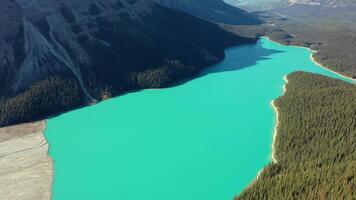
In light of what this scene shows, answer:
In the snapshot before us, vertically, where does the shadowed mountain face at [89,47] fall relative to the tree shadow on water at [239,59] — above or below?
above

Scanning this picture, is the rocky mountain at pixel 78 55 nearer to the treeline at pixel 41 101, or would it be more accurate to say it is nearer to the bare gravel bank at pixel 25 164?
the treeline at pixel 41 101


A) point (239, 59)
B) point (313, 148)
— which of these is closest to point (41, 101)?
point (313, 148)

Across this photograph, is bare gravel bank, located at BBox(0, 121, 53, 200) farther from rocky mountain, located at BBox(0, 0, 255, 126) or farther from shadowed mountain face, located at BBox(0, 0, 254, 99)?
shadowed mountain face, located at BBox(0, 0, 254, 99)

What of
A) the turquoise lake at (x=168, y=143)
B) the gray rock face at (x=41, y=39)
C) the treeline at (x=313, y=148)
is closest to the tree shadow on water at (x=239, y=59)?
the turquoise lake at (x=168, y=143)

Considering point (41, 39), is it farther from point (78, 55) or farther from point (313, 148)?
point (313, 148)

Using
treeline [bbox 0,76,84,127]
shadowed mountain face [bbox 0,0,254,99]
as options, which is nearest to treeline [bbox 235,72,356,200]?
shadowed mountain face [bbox 0,0,254,99]

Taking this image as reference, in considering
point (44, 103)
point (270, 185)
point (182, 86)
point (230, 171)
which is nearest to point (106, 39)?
point (182, 86)

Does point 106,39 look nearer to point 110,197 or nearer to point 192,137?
point 192,137
